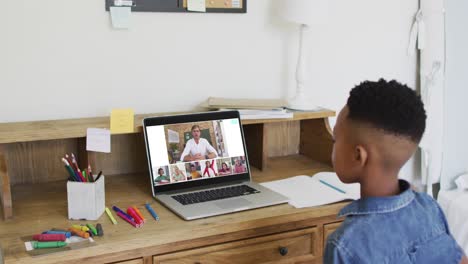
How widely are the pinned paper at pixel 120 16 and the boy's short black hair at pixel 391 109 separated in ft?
3.21

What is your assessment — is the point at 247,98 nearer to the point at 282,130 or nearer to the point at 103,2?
the point at 282,130

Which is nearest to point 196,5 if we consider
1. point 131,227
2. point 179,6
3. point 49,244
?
point 179,6

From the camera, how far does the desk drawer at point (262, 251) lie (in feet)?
5.06

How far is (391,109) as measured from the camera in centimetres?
118

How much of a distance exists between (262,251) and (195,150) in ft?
1.31

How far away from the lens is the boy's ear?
1213 millimetres

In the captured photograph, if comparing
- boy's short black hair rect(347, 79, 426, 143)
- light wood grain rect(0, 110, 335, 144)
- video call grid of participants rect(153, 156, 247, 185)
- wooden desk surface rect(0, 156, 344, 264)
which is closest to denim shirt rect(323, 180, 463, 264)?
boy's short black hair rect(347, 79, 426, 143)

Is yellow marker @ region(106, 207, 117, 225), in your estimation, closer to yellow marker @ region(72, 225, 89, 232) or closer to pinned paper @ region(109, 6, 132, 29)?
yellow marker @ region(72, 225, 89, 232)

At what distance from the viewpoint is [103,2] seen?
1.89 m

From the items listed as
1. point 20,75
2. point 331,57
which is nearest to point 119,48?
point 20,75

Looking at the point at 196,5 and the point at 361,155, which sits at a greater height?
the point at 196,5

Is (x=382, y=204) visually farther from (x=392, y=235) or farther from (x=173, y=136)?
(x=173, y=136)

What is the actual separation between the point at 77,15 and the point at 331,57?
101cm

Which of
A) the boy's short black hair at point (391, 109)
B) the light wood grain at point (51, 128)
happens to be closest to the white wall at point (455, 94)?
the light wood grain at point (51, 128)
